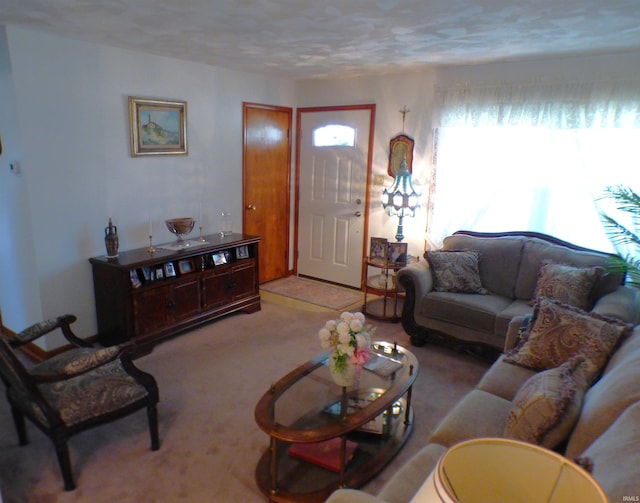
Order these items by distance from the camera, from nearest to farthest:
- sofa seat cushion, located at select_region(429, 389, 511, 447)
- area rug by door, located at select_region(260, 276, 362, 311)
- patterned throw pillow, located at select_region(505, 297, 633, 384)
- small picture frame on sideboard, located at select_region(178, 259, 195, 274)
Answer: sofa seat cushion, located at select_region(429, 389, 511, 447), patterned throw pillow, located at select_region(505, 297, 633, 384), small picture frame on sideboard, located at select_region(178, 259, 195, 274), area rug by door, located at select_region(260, 276, 362, 311)

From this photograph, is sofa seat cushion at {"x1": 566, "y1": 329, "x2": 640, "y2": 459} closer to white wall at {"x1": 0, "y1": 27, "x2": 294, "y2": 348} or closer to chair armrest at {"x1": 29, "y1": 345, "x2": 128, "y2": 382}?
chair armrest at {"x1": 29, "y1": 345, "x2": 128, "y2": 382}

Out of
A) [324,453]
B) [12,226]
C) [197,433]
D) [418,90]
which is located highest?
[418,90]

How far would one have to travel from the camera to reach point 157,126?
13.1 ft

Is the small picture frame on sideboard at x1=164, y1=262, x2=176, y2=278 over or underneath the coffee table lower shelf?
over

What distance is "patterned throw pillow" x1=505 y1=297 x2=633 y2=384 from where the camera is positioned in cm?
231

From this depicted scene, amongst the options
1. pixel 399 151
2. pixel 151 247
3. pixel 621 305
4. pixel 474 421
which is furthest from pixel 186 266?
pixel 621 305

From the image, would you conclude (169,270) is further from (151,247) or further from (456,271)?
(456,271)

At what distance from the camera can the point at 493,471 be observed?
827 mm

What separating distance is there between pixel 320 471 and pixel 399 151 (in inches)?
134

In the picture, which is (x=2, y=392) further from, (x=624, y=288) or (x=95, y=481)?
(x=624, y=288)

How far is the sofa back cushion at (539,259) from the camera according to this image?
3.52 meters

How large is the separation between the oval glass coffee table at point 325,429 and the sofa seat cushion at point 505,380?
1.30 ft

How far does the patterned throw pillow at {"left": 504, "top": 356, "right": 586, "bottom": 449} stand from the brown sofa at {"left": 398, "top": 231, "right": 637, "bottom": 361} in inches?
62.3

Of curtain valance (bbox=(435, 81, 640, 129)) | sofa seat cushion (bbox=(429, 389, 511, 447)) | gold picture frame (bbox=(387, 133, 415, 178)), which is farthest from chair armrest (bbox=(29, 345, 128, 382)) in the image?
curtain valance (bbox=(435, 81, 640, 129))
